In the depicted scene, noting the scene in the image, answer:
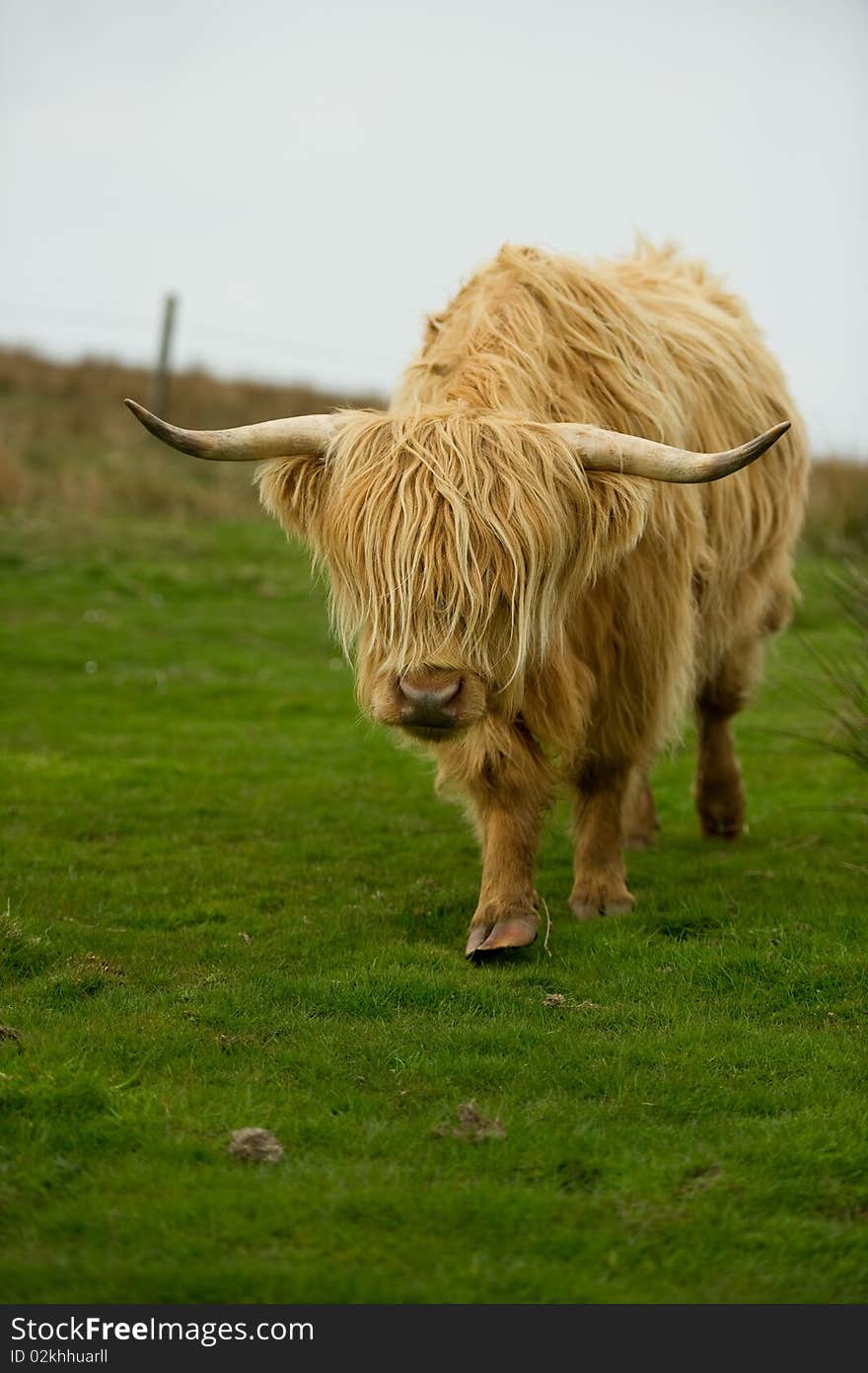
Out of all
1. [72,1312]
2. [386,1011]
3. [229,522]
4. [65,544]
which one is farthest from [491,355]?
[229,522]

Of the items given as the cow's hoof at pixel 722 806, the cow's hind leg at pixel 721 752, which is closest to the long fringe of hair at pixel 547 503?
the cow's hind leg at pixel 721 752

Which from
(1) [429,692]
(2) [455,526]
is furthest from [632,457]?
(1) [429,692]

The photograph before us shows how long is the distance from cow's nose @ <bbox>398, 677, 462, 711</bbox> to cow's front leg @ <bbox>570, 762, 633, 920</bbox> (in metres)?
1.16

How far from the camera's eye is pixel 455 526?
12.5 feet

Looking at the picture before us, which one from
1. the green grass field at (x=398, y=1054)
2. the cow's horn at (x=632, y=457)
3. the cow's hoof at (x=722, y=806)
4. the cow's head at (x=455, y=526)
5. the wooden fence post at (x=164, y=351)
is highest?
the wooden fence post at (x=164, y=351)

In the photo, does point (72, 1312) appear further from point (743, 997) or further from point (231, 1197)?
point (743, 997)

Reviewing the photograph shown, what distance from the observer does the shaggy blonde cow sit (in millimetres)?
3836

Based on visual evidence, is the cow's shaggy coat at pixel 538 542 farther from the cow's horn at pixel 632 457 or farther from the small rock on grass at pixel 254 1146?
the small rock on grass at pixel 254 1146

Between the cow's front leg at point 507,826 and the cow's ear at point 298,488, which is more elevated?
the cow's ear at point 298,488

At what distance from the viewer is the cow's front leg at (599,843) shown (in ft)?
15.7

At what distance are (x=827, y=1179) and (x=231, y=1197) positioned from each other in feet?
3.63

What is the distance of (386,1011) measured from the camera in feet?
12.5

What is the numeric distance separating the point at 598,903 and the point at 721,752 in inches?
58.7

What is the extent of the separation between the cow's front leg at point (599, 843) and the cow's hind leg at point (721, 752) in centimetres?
130
